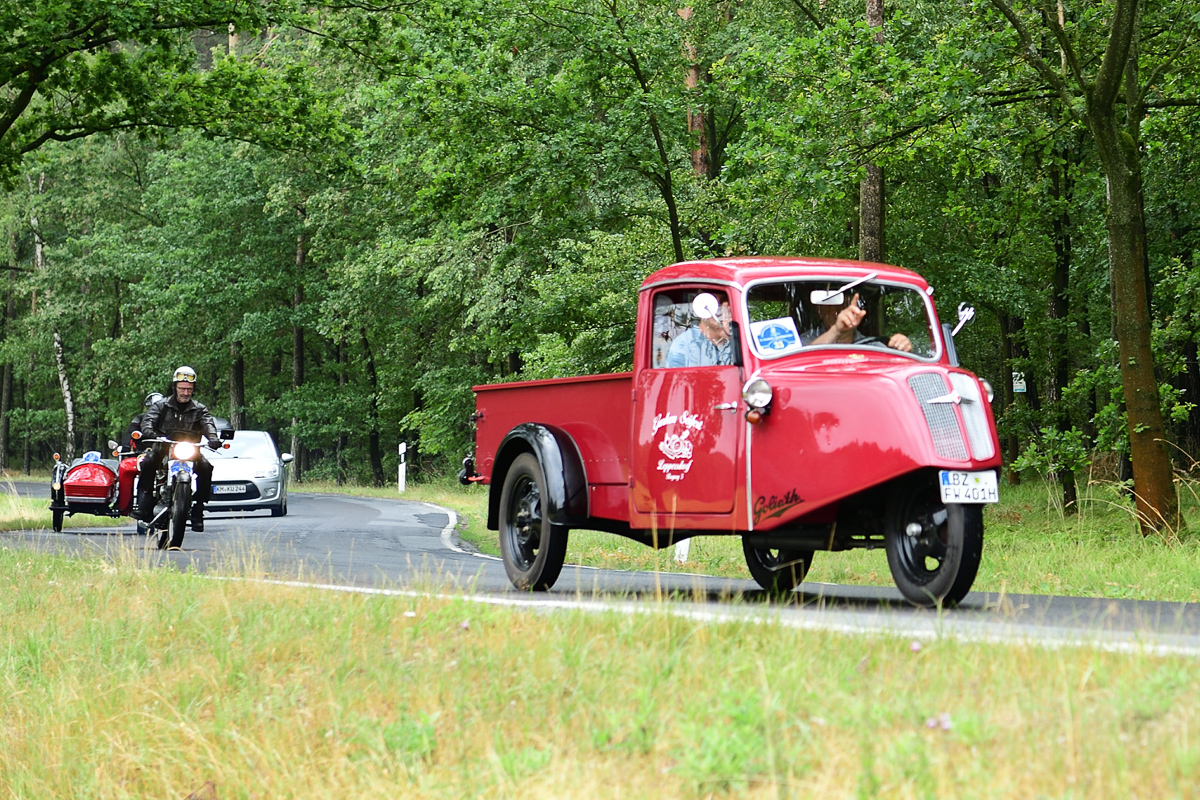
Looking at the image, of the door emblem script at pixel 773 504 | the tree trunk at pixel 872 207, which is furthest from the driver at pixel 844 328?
the tree trunk at pixel 872 207

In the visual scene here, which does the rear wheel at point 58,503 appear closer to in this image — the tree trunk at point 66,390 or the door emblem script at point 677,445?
the door emblem script at point 677,445

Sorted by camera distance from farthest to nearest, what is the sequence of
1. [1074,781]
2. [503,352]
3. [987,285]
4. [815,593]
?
[503,352]
[987,285]
[815,593]
[1074,781]

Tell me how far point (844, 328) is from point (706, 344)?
869 millimetres

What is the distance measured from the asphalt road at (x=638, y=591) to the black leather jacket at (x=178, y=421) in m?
1.31

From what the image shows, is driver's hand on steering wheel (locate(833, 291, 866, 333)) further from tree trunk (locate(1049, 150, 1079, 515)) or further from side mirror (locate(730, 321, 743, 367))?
tree trunk (locate(1049, 150, 1079, 515))

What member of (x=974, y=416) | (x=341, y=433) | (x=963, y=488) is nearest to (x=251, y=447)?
(x=974, y=416)

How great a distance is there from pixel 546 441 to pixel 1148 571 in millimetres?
5464

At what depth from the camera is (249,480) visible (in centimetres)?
2561

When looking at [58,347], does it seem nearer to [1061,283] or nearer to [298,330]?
[298,330]

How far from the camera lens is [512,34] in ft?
69.9

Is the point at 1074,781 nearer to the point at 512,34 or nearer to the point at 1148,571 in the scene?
the point at 1148,571

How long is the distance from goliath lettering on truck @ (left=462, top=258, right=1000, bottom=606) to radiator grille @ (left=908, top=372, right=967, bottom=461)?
0.01 m

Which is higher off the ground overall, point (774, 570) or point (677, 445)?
point (677, 445)

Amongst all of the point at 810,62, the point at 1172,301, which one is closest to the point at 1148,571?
the point at 810,62
